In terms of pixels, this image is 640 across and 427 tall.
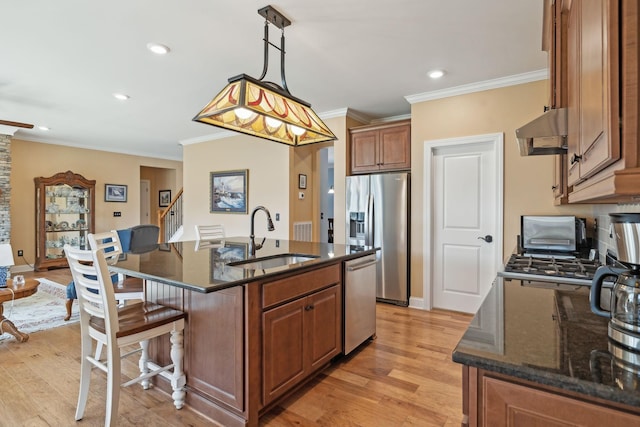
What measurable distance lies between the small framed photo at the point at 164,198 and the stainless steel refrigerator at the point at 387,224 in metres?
6.65

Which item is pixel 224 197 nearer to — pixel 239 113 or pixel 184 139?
pixel 184 139

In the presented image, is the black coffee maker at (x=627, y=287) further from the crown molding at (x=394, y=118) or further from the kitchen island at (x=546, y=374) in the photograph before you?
the crown molding at (x=394, y=118)

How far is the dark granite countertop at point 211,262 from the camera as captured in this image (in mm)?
1673

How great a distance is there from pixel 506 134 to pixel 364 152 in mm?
1702

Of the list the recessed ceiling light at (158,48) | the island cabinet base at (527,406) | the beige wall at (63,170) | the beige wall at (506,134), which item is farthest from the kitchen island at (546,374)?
the beige wall at (63,170)

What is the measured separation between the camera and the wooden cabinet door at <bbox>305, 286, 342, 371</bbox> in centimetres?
223

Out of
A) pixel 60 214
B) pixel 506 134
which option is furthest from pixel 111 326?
pixel 60 214

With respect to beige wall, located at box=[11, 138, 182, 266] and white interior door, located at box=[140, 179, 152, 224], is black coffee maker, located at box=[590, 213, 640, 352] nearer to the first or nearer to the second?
beige wall, located at box=[11, 138, 182, 266]

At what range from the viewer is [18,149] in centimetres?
622

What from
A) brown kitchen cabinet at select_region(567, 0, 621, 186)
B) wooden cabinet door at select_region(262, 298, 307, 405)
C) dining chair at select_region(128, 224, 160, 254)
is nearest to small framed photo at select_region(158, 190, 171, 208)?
dining chair at select_region(128, 224, 160, 254)

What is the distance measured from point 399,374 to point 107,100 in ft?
14.9

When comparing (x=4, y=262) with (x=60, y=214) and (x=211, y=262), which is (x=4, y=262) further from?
(x=60, y=214)

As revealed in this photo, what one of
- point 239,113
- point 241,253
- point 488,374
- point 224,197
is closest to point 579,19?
point 488,374

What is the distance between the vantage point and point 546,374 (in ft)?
2.55
